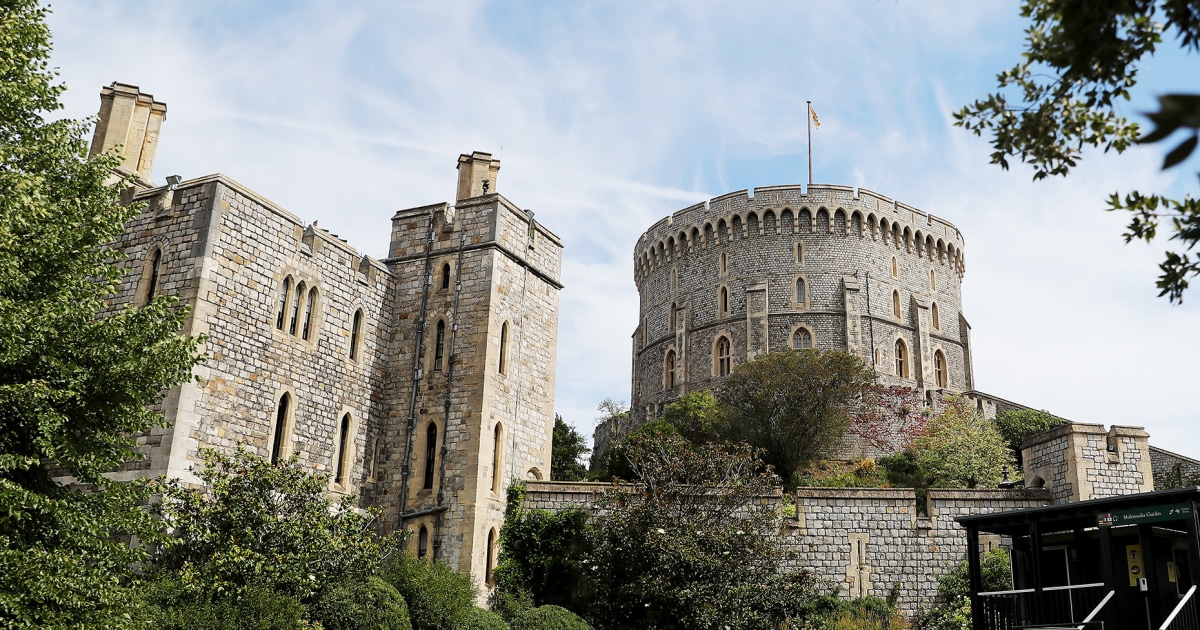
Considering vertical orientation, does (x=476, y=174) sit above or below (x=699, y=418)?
above

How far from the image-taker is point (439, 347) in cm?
2316

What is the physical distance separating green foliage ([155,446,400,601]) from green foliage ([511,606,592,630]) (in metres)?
2.94

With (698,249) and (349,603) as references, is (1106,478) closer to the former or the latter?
(349,603)

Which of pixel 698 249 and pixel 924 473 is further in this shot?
pixel 698 249

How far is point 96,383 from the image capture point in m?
12.3

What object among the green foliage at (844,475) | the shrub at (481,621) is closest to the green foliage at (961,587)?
the green foliage at (844,475)

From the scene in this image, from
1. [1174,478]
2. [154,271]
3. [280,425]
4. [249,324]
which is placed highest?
[154,271]

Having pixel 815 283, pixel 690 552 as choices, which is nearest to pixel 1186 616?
pixel 690 552

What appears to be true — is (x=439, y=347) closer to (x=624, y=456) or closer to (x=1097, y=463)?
(x=624, y=456)

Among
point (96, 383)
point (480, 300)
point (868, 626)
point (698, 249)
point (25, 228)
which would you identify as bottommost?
point (868, 626)

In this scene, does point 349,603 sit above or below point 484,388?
below

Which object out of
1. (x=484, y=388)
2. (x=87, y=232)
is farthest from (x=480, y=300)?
(x=87, y=232)

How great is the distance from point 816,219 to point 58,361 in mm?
37885

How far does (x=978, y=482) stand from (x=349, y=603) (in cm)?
2215
